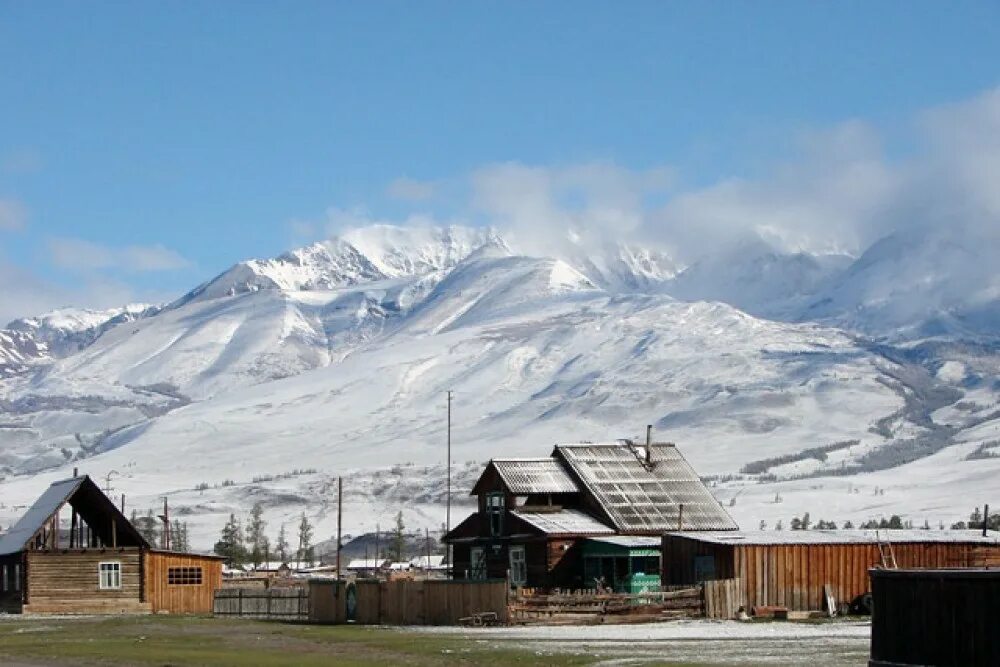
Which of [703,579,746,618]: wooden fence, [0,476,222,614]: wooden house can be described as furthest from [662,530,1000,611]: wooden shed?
[0,476,222,614]: wooden house

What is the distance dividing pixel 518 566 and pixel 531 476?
14.4ft

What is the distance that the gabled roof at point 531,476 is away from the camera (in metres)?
79.4

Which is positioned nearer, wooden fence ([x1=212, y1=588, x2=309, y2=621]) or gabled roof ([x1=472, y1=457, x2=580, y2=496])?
wooden fence ([x1=212, y1=588, x2=309, y2=621])

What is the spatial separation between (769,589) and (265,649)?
71.8 feet

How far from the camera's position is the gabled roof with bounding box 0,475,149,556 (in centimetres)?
8000

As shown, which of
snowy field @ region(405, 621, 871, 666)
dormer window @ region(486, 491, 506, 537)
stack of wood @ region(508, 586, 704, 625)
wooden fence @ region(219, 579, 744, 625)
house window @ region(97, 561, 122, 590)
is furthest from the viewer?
house window @ region(97, 561, 122, 590)

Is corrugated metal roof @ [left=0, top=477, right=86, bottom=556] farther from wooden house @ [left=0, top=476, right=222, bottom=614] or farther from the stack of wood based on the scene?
the stack of wood

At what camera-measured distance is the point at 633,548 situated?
73375 millimetres

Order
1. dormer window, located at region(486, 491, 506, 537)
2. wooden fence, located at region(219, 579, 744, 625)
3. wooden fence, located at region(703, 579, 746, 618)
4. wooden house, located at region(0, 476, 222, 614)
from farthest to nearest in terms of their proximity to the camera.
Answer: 1. wooden house, located at region(0, 476, 222, 614)
2. dormer window, located at region(486, 491, 506, 537)
3. wooden fence, located at region(703, 579, 746, 618)
4. wooden fence, located at region(219, 579, 744, 625)

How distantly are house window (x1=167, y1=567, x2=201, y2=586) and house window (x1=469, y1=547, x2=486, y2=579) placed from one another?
1341 centimetres

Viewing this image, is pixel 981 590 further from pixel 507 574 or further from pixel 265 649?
pixel 507 574

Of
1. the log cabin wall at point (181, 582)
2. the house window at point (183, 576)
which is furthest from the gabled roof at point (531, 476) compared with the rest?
the house window at point (183, 576)

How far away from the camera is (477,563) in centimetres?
8156

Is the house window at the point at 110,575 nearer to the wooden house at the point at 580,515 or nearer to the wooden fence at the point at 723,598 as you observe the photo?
the wooden house at the point at 580,515
